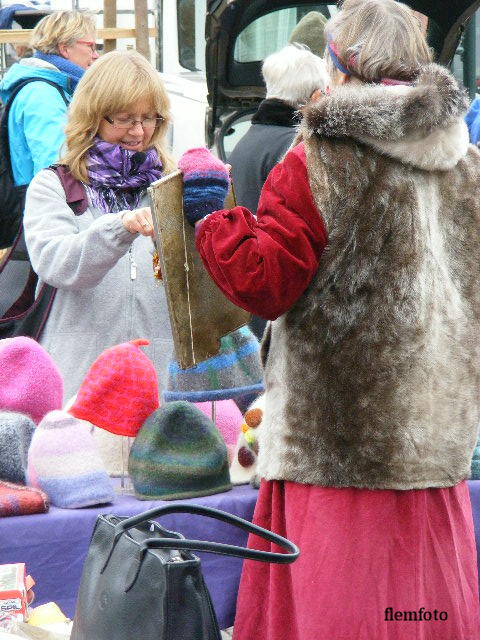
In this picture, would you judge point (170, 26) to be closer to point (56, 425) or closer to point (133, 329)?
point (133, 329)

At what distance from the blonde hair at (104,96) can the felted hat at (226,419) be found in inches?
27.1

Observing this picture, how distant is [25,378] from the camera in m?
2.34

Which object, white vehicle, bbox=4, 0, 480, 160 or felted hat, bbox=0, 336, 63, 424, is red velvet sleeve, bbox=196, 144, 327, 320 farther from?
white vehicle, bbox=4, 0, 480, 160

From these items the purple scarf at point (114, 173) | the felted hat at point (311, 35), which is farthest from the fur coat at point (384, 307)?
the felted hat at point (311, 35)

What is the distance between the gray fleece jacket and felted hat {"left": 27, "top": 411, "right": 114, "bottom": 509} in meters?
0.50

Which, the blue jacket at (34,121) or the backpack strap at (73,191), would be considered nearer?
the backpack strap at (73,191)

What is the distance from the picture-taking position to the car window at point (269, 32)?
5.01 metres

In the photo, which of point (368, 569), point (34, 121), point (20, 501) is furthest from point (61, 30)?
point (368, 569)

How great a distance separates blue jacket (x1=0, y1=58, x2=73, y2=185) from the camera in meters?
3.69

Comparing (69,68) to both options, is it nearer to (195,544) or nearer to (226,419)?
(226,419)

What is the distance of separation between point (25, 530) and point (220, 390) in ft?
1.81

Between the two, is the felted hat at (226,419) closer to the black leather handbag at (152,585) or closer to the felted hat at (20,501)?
the felted hat at (20,501)

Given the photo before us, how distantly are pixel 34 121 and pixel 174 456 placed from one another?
6.03ft

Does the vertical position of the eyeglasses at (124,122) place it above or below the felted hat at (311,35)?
above
